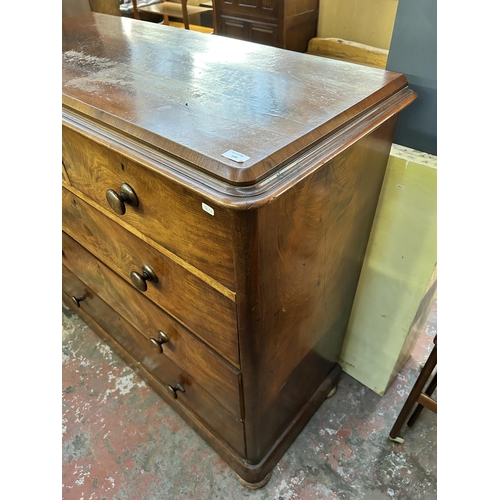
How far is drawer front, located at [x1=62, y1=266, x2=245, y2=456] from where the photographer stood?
100 centimetres

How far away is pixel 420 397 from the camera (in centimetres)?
101

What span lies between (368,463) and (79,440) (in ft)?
2.92

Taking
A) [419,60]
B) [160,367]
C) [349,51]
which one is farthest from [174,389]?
[349,51]

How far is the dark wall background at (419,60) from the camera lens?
0.71 m

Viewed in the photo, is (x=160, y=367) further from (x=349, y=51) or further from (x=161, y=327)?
(x=349, y=51)

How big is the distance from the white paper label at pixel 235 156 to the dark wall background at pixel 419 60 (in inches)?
18.3

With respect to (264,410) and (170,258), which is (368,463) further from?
(170,258)

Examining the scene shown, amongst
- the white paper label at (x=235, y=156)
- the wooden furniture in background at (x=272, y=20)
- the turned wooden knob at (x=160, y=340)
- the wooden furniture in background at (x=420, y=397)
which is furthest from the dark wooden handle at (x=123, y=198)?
the wooden furniture in background at (x=272, y=20)

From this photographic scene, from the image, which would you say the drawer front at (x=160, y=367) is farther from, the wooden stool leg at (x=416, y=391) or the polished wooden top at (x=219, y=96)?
the polished wooden top at (x=219, y=96)

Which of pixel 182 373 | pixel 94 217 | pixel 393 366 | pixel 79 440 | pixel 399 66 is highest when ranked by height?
pixel 399 66

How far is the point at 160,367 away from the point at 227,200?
0.81 meters
